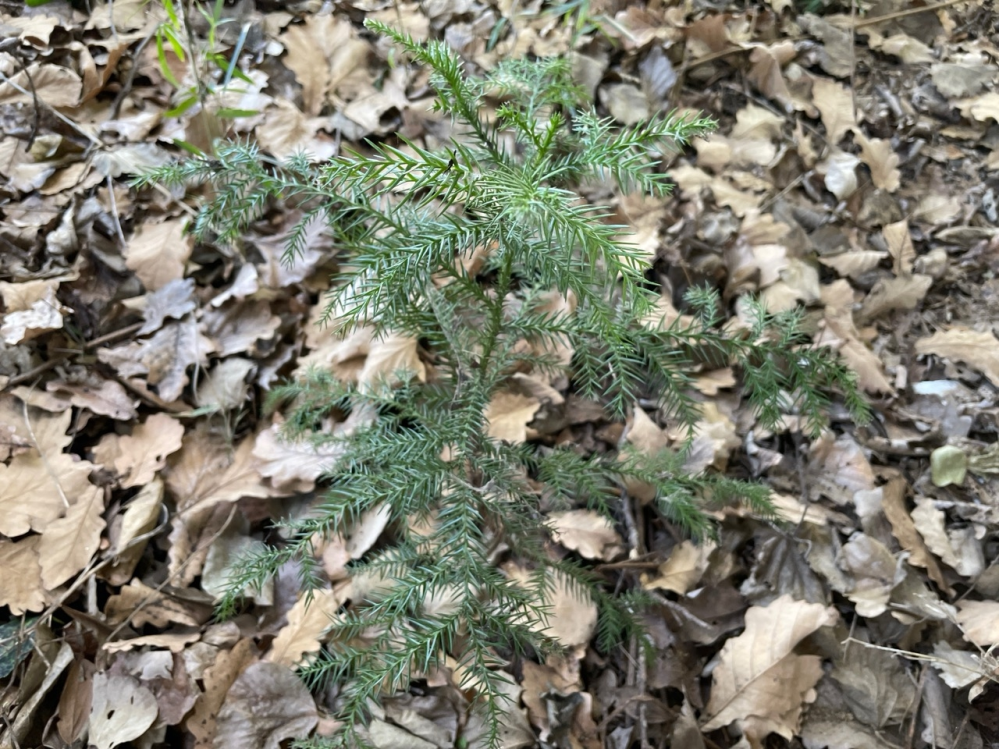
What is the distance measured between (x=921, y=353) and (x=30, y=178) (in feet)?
8.09

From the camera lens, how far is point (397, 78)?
6.62ft

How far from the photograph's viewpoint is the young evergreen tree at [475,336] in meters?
0.76

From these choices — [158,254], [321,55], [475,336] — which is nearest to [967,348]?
[475,336]

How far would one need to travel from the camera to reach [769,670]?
51.3 inches

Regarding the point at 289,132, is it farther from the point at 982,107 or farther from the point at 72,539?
the point at 982,107

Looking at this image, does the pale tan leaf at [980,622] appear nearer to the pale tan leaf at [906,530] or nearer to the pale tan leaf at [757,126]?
the pale tan leaf at [906,530]

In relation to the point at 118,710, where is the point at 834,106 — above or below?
above

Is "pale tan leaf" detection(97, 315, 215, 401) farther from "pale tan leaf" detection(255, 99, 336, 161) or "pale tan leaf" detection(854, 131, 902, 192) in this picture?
"pale tan leaf" detection(854, 131, 902, 192)

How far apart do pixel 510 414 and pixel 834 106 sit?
64.1 inches

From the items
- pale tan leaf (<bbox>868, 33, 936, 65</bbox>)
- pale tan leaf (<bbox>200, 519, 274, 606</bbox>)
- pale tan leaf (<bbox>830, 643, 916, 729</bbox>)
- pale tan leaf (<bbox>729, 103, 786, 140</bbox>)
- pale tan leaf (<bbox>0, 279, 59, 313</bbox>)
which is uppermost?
pale tan leaf (<bbox>868, 33, 936, 65</bbox>)

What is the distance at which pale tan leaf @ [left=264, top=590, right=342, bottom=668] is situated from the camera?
1.29 meters

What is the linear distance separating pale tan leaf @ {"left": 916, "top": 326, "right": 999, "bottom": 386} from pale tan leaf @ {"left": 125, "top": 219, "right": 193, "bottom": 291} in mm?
2010

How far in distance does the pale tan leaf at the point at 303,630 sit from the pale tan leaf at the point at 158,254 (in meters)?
0.91

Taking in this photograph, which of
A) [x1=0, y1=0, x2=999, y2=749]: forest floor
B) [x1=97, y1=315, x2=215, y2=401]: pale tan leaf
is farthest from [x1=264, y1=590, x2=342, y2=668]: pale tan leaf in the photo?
[x1=97, y1=315, x2=215, y2=401]: pale tan leaf
